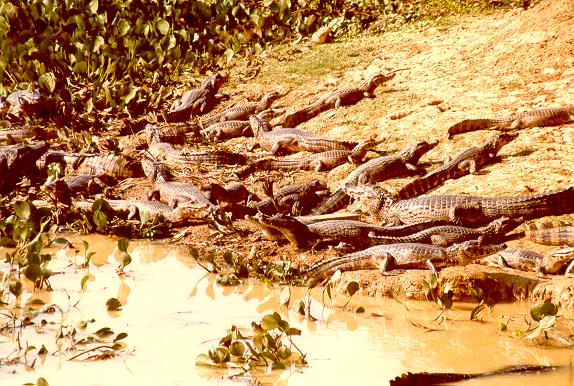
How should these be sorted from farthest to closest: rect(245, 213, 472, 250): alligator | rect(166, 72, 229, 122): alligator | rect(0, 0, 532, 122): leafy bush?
rect(0, 0, 532, 122): leafy bush
rect(166, 72, 229, 122): alligator
rect(245, 213, 472, 250): alligator

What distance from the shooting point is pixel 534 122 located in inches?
436

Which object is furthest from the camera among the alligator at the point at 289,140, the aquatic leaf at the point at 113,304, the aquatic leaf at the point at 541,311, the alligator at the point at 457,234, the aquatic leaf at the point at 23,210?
the alligator at the point at 289,140

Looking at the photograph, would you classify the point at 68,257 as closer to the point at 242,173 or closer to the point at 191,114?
the point at 242,173

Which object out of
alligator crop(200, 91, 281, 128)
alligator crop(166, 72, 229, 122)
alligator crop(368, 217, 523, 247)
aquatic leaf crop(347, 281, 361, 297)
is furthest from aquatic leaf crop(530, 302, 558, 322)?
alligator crop(166, 72, 229, 122)

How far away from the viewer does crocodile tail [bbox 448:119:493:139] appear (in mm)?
11266

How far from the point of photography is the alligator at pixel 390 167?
10.4 metres

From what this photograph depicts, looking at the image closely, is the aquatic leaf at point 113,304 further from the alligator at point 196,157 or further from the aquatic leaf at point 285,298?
the alligator at point 196,157

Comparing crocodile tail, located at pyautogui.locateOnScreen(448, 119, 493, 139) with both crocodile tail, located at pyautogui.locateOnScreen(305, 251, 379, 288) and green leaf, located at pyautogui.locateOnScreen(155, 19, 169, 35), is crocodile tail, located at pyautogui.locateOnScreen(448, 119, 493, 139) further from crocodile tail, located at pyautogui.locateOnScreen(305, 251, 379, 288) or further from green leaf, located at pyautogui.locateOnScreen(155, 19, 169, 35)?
green leaf, located at pyautogui.locateOnScreen(155, 19, 169, 35)

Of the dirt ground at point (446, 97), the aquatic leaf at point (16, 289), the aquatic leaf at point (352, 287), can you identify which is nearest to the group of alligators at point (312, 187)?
the dirt ground at point (446, 97)

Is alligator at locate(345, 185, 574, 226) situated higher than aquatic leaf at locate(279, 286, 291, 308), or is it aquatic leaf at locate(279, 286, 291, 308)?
aquatic leaf at locate(279, 286, 291, 308)

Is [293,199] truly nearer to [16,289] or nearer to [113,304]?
[113,304]

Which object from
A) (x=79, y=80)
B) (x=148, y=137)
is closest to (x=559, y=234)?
(x=148, y=137)

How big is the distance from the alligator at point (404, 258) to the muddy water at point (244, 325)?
A: 0.32m

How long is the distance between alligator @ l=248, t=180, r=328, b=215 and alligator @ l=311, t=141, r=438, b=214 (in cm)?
17
